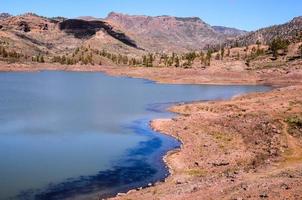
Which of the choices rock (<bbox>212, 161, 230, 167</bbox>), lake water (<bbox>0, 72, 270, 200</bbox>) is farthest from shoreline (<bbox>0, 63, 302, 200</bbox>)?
lake water (<bbox>0, 72, 270, 200</bbox>)

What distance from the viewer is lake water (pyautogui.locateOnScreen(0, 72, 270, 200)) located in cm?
4691

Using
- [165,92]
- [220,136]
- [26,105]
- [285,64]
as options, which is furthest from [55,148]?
[285,64]

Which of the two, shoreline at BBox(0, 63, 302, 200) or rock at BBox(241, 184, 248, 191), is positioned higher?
rock at BBox(241, 184, 248, 191)

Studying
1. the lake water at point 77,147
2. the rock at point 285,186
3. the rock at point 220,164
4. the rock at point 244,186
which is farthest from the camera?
the rock at point 220,164

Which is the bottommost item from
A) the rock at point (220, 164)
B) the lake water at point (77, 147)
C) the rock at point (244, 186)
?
the lake water at point (77, 147)

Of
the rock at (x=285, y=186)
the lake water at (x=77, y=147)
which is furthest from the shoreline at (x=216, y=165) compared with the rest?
the lake water at (x=77, y=147)

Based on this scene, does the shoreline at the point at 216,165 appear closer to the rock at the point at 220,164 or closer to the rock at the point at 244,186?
the rock at the point at 220,164

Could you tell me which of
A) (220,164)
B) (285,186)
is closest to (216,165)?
(220,164)

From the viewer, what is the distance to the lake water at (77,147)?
4691cm

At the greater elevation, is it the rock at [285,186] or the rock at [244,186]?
the rock at [285,186]

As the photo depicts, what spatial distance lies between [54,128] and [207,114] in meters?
26.6

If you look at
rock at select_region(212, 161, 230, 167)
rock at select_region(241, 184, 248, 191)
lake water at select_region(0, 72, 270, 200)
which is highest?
rock at select_region(241, 184, 248, 191)

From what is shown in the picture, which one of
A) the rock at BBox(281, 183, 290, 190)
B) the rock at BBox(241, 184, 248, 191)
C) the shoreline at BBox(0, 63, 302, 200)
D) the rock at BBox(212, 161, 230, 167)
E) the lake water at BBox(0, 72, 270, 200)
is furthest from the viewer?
the rock at BBox(212, 161, 230, 167)

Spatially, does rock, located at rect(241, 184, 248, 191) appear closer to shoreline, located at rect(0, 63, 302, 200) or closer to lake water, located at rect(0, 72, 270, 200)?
shoreline, located at rect(0, 63, 302, 200)
